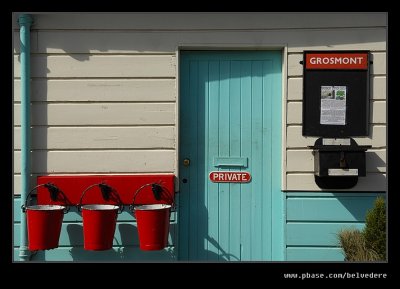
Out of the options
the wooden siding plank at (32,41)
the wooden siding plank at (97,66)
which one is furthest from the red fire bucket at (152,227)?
the wooden siding plank at (32,41)

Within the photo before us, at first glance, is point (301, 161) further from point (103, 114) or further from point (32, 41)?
point (32, 41)

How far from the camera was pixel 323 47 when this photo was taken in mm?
5297

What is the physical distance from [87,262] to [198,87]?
225cm

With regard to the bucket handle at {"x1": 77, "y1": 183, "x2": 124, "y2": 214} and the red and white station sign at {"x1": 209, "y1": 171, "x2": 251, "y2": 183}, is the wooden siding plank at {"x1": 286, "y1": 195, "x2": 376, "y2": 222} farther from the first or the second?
the bucket handle at {"x1": 77, "y1": 183, "x2": 124, "y2": 214}

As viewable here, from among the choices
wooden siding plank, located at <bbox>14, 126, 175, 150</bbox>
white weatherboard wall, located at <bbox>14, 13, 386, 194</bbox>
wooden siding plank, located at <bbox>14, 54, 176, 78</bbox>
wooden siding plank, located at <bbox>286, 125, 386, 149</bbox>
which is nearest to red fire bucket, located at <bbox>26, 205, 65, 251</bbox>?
white weatherboard wall, located at <bbox>14, 13, 386, 194</bbox>

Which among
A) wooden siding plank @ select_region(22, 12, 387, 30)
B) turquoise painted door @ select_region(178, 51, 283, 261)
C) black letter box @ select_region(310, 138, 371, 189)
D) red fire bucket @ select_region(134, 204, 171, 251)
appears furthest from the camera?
turquoise painted door @ select_region(178, 51, 283, 261)

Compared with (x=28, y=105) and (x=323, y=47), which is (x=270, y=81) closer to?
(x=323, y=47)

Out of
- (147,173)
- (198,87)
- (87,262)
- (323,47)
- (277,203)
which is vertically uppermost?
(323,47)

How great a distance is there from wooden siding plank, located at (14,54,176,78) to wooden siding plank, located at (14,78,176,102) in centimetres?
7

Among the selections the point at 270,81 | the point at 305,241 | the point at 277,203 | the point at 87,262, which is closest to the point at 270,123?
the point at 270,81

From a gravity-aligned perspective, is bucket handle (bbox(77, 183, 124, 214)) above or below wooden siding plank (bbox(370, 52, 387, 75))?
below

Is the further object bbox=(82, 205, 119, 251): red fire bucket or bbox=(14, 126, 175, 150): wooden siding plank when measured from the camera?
bbox=(14, 126, 175, 150): wooden siding plank

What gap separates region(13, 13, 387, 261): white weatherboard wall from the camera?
530 cm

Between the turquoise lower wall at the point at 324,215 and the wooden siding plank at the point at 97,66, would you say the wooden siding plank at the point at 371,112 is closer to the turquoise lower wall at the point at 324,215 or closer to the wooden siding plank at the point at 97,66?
the turquoise lower wall at the point at 324,215
